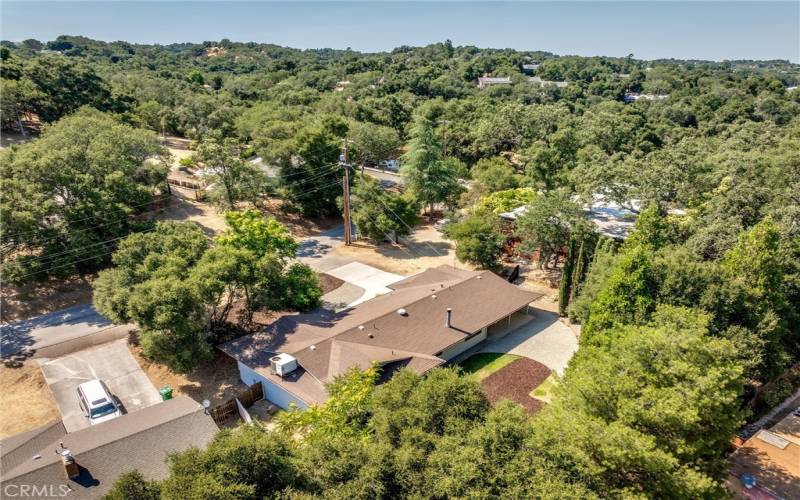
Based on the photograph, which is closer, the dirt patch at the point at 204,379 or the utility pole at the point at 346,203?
the dirt patch at the point at 204,379

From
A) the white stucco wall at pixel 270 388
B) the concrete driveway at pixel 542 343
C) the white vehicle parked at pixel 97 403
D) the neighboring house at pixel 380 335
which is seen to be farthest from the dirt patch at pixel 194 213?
the concrete driveway at pixel 542 343

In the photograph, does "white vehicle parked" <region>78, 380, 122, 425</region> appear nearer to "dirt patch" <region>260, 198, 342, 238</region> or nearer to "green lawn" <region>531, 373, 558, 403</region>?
"green lawn" <region>531, 373, 558, 403</region>

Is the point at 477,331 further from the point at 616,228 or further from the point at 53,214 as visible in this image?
the point at 53,214

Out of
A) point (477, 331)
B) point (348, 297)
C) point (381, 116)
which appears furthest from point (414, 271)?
point (381, 116)

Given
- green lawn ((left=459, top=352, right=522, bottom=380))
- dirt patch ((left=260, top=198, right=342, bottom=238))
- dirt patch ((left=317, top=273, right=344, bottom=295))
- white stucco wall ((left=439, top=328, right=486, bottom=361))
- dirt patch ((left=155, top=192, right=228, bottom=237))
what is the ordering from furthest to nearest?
1. dirt patch ((left=260, top=198, right=342, bottom=238))
2. dirt patch ((left=155, top=192, right=228, bottom=237))
3. dirt patch ((left=317, top=273, right=344, bottom=295))
4. white stucco wall ((left=439, top=328, right=486, bottom=361))
5. green lawn ((left=459, top=352, right=522, bottom=380))

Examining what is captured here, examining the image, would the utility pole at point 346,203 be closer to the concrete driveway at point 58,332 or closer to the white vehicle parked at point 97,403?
the concrete driveway at point 58,332

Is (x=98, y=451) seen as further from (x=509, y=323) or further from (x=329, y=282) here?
(x=509, y=323)

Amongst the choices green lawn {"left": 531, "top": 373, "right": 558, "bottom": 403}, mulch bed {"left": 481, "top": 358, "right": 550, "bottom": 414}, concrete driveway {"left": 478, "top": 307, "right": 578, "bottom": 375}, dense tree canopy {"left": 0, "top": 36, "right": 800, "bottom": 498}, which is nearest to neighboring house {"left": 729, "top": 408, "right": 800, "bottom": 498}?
dense tree canopy {"left": 0, "top": 36, "right": 800, "bottom": 498}
